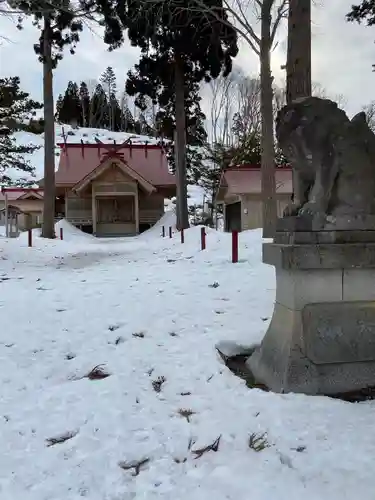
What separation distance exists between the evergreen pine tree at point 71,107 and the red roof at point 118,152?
54.0 m

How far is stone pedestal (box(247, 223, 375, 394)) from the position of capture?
3.15 metres

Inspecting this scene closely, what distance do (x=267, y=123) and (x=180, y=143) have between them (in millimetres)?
7770

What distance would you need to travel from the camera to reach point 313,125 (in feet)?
10.7

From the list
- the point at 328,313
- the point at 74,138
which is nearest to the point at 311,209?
the point at 328,313

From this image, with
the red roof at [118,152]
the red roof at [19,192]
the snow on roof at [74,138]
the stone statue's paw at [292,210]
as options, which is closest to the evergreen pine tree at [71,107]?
the snow on roof at [74,138]

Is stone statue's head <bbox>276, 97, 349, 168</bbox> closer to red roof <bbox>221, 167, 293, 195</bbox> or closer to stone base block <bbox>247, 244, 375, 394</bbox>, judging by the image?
stone base block <bbox>247, 244, 375, 394</bbox>

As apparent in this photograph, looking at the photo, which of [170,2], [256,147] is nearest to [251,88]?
[256,147]

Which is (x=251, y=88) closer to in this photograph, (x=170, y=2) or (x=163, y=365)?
(x=170, y=2)

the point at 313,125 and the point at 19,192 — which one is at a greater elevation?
the point at 19,192

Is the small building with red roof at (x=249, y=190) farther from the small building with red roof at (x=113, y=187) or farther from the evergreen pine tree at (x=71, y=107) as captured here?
the evergreen pine tree at (x=71, y=107)

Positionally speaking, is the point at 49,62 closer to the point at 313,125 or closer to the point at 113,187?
the point at 113,187

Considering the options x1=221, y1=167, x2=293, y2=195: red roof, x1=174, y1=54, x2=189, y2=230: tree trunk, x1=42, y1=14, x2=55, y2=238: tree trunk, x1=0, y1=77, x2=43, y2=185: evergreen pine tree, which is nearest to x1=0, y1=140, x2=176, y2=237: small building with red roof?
x1=42, y1=14, x2=55, y2=238: tree trunk

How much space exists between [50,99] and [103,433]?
19.3m

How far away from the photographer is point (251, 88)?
3997cm
